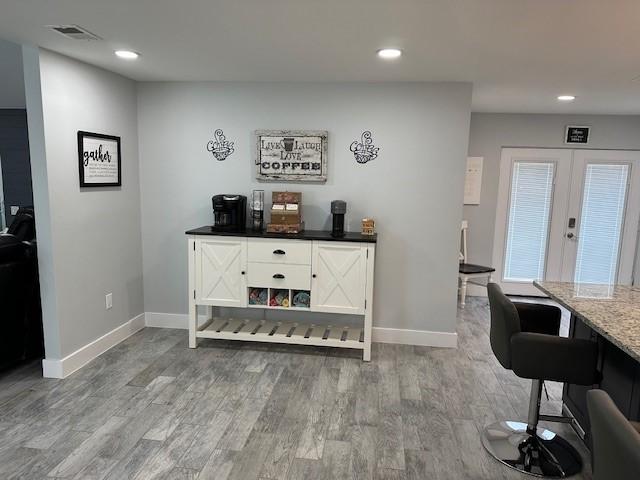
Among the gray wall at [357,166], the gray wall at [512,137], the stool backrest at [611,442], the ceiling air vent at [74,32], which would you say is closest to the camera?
the stool backrest at [611,442]

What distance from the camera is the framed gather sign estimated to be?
11.0 ft

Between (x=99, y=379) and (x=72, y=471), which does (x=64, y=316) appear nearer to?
(x=99, y=379)

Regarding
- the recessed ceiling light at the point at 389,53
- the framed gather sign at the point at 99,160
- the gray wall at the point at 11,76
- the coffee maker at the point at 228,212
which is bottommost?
the coffee maker at the point at 228,212

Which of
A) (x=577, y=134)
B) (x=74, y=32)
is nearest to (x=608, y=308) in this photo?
(x=74, y=32)

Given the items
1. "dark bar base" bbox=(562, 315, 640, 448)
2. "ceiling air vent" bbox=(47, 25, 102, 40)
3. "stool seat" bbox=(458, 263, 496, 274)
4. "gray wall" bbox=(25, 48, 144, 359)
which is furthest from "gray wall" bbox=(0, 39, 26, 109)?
"stool seat" bbox=(458, 263, 496, 274)

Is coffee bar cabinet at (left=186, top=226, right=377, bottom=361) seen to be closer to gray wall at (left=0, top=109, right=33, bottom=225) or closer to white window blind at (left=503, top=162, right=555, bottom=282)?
white window blind at (left=503, top=162, right=555, bottom=282)

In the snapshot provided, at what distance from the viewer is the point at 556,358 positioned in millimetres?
2131

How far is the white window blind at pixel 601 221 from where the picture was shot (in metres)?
5.57

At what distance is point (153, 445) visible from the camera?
8.07 feet

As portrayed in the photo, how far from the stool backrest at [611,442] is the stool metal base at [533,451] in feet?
4.00

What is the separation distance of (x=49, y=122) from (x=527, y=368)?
11.0ft

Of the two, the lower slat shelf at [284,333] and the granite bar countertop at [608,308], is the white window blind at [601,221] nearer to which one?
the granite bar countertop at [608,308]

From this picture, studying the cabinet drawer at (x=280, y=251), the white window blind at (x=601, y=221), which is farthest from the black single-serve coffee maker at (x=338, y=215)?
the white window blind at (x=601, y=221)

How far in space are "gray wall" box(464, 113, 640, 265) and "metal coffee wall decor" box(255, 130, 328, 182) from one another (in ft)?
8.48
